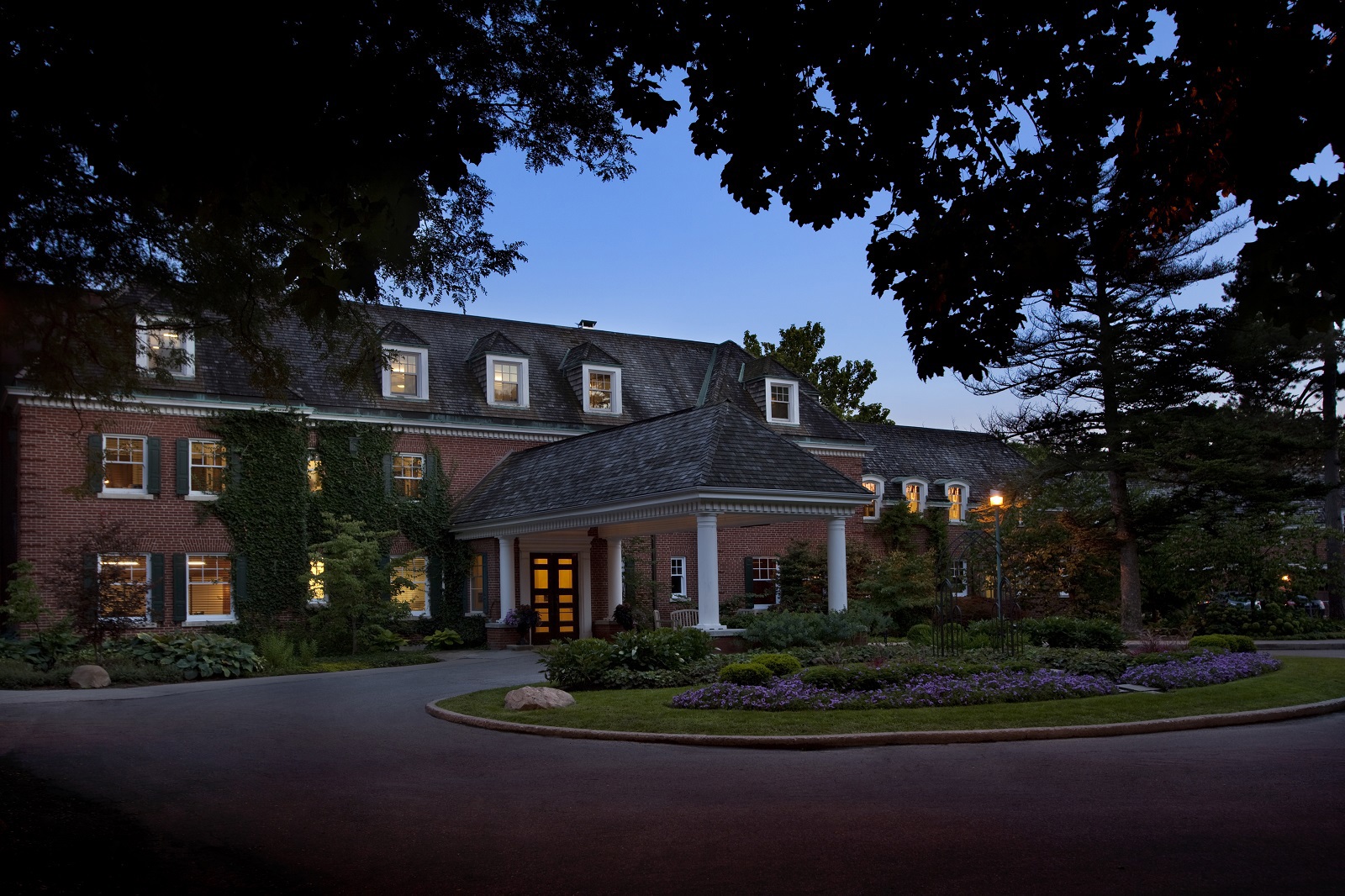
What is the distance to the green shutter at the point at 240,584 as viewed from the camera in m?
27.5

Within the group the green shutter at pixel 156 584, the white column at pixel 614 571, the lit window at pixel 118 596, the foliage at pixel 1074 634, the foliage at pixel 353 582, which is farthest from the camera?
the white column at pixel 614 571

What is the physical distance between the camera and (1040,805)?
8383 mm

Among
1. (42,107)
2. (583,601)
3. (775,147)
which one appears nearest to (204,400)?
(583,601)

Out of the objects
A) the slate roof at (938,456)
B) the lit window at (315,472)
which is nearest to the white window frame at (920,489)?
the slate roof at (938,456)

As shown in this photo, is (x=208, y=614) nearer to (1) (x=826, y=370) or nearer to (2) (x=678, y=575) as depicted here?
(2) (x=678, y=575)

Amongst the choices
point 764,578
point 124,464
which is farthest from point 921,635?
point 124,464

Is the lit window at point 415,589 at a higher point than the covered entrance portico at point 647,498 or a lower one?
lower

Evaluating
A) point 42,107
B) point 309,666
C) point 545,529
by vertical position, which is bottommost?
point 309,666

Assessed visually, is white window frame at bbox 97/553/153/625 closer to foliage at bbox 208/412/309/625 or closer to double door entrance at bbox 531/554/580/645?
foliage at bbox 208/412/309/625

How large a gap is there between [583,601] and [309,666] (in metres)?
8.80

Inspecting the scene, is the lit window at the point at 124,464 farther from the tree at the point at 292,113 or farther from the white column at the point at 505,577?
the tree at the point at 292,113

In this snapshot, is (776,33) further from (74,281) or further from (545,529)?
(545,529)

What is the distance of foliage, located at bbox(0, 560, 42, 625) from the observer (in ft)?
74.9

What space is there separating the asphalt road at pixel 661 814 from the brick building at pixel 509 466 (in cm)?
1002
